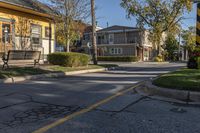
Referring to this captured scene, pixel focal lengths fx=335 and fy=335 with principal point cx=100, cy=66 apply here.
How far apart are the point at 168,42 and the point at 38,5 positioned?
50.3m

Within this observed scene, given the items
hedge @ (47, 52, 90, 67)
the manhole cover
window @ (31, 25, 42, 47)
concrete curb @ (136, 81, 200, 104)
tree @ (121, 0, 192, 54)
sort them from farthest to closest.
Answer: tree @ (121, 0, 192, 54) < window @ (31, 25, 42, 47) < hedge @ (47, 52, 90, 67) < concrete curb @ (136, 81, 200, 104) < the manhole cover

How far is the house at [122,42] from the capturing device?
64.5 meters

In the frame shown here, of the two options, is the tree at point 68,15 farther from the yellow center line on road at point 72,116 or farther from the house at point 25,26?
the yellow center line on road at point 72,116

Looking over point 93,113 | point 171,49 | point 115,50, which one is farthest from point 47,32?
point 171,49

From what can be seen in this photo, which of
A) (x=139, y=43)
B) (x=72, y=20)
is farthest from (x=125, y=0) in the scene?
(x=72, y=20)

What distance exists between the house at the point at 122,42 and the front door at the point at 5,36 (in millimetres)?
41577

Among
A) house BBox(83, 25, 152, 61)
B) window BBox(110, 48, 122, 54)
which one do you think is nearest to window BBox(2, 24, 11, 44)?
house BBox(83, 25, 152, 61)

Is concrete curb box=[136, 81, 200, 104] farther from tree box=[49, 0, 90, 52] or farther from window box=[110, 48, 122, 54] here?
window box=[110, 48, 122, 54]

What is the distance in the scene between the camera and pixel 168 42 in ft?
234

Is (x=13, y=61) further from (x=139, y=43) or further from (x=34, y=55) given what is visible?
(x=139, y=43)

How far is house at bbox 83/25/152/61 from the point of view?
2539 inches

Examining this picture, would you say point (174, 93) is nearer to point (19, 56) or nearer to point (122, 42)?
point (19, 56)

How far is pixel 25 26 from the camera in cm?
2300

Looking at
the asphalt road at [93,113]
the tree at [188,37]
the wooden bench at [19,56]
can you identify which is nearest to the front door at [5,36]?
the wooden bench at [19,56]
